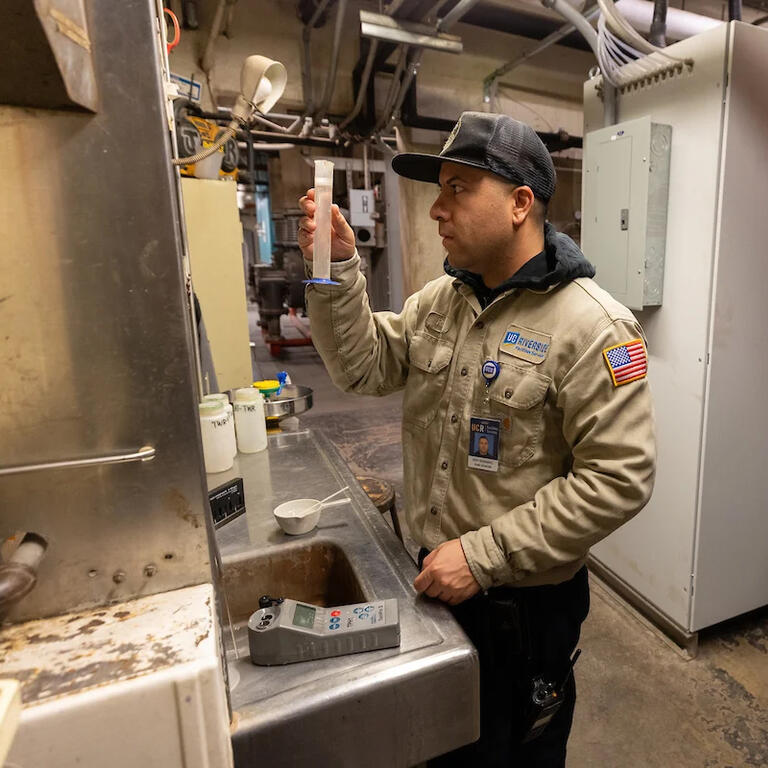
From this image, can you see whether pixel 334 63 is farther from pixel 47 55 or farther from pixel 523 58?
pixel 47 55

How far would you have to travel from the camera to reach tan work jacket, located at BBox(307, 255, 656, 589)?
3.13 ft

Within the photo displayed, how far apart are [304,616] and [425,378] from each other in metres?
0.56

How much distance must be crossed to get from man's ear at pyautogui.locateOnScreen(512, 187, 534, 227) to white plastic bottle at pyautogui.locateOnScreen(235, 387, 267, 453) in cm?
89

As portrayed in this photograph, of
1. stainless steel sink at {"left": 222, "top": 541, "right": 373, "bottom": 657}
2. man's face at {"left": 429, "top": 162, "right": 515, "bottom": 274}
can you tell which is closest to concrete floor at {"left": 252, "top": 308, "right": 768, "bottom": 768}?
stainless steel sink at {"left": 222, "top": 541, "right": 373, "bottom": 657}

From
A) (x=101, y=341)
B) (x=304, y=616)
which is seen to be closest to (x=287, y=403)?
(x=304, y=616)

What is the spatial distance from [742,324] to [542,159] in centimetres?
107

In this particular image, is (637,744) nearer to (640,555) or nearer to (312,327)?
(640,555)

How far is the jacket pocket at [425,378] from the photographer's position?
114cm

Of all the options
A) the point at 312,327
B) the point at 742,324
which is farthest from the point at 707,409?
the point at 312,327

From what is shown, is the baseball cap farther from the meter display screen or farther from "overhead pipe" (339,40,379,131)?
"overhead pipe" (339,40,379,131)

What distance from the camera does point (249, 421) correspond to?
5.13 feet

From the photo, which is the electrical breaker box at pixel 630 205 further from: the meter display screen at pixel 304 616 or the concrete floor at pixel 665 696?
the meter display screen at pixel 304 616

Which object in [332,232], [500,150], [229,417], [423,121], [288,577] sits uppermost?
[423,121]

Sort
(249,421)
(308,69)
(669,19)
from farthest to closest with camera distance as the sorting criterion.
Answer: (308,69) → (669,19) → (249,421)
